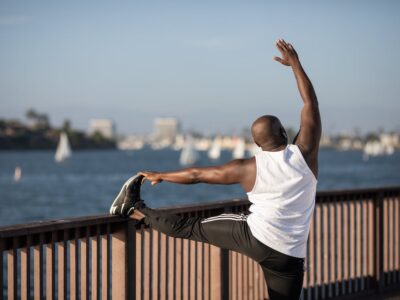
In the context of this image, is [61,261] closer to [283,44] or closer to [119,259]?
[119,259]

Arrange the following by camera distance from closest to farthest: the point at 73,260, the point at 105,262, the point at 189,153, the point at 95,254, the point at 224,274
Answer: the point at 73,260 → the point at 95,254 → the point at 105,262 → the point at 224,274 → the point at 189,153

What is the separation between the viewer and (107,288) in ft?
16.8

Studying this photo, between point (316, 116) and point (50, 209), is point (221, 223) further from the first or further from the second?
point (50, 209)

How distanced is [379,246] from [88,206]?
47297 mm

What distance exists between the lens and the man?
13.8 feet

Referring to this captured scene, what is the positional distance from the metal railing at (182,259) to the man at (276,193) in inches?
31.8

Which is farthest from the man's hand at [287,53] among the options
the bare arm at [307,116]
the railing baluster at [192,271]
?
the railing baluster at [192,271]

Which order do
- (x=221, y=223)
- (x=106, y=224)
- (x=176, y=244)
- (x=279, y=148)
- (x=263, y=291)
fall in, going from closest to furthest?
(x=279, y=148) < (x=221, y=223) < (x=106, y=224) < (x=176, y=244) < (x=263, y=291)

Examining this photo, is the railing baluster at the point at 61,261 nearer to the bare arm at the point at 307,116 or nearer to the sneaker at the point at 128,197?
the sneaker at the point at 128,197

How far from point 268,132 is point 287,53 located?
0.74 metres

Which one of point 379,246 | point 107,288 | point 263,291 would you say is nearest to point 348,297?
point 379,246

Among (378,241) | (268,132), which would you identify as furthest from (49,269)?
(378,241)

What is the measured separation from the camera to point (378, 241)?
7.67 metres

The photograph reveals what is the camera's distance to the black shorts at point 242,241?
4.37 meters
